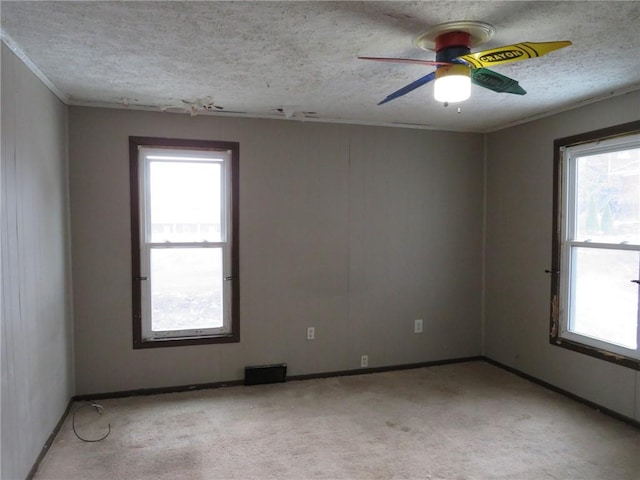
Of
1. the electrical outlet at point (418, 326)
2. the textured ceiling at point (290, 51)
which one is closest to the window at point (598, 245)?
the textured ceiling at point (290, 51)

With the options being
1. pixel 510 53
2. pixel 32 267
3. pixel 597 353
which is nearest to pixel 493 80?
pixel 510 53

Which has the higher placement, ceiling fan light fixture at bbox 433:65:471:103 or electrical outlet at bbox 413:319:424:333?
ceiling fan light fixture at bbox 433:65:471:103

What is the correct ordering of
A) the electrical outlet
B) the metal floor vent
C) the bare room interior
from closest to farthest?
the bare room interior
the metal floor vent
the electrical outlet

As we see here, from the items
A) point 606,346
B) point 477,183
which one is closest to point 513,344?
point 606,346

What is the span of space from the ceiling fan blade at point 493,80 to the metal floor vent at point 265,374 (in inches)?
110

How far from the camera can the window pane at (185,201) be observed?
11.6 ft

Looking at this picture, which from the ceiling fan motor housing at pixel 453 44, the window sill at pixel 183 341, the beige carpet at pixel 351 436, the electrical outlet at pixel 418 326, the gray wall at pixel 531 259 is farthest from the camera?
the electrical outlet at pixel 418 326

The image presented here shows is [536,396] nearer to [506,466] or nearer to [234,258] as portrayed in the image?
[506,466]

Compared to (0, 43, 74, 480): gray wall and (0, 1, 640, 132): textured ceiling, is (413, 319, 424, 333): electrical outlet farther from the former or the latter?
(0, 43, 74, 480): gray wall

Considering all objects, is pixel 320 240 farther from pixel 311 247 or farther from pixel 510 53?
pixel 510 53

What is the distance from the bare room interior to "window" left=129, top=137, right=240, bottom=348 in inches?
0.7

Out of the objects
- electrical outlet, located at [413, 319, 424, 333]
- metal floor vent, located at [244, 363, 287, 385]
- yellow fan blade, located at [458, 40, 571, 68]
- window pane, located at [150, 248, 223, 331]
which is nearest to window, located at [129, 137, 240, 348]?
window pane, located at [150, 248, 223, 331]

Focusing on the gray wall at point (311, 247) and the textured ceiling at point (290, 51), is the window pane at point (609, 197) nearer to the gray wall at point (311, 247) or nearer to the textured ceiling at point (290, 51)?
the textured ceiling at point (290, 51)

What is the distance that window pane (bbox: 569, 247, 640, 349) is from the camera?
3025 millimetres
